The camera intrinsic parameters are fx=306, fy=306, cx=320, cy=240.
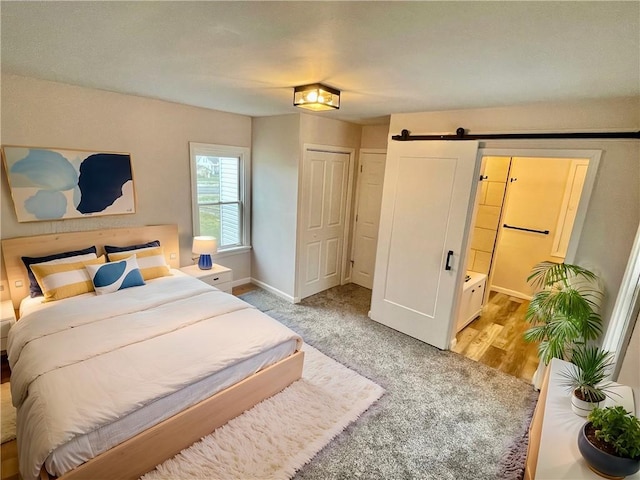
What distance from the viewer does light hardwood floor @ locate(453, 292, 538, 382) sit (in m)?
2.97

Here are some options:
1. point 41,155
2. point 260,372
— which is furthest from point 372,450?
point 41,155

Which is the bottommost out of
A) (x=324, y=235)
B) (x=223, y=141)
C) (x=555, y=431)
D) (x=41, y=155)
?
(x=555, y=431)

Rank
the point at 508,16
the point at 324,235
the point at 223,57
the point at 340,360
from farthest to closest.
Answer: the point at 324,235 → the point at 340,360 → the point at 223,57 → the point at 508,16

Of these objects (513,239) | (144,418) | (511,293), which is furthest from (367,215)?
(144,418)

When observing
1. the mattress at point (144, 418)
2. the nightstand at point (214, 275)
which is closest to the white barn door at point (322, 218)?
the nightstand at point (214, 275)

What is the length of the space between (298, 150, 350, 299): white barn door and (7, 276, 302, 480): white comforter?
1531mm

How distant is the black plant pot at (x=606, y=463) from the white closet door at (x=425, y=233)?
180 centimetres

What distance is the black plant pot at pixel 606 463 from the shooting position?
1.17m

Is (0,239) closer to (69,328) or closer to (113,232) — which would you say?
(113,232)

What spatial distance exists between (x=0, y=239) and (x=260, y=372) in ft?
8.14

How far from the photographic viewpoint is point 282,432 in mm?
2064

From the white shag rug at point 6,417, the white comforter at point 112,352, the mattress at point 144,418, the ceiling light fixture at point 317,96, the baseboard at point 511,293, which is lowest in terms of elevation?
the white shag rug at point 6,417

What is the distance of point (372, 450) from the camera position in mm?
1988

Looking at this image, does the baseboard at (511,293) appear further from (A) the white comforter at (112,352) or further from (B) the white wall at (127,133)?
(B) the white wall at (127,133)
